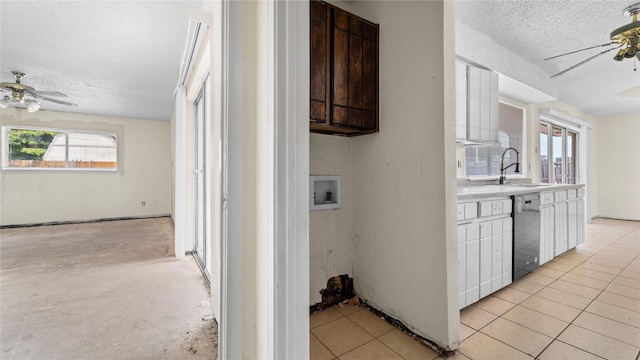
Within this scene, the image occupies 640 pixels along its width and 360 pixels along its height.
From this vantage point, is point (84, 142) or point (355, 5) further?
point (84, 142)

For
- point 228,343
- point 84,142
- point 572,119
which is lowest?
point 228,343

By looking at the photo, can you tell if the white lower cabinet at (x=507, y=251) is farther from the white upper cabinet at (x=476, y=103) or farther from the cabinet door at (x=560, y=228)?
the cabinet door at (x=560, y=228)

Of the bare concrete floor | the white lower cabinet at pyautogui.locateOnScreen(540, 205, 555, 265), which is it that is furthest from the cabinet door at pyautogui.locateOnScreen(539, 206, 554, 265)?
the bare concrete floor

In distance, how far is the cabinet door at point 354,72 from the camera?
176 centimetres

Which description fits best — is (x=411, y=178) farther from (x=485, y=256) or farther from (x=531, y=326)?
(x=531, y=326)

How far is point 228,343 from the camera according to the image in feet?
3.50

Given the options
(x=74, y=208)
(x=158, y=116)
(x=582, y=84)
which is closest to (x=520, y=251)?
(x=582, y=84)

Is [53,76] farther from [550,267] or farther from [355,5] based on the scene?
[550,267]

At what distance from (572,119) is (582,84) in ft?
5.13

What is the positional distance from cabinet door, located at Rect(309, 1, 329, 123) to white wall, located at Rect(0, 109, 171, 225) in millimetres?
6231

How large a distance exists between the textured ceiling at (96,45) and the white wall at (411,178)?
1608 millimetres

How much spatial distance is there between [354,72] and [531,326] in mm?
2131

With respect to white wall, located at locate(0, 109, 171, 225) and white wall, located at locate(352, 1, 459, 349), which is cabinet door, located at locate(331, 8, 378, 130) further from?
white wall, located at locate(0, 109, 171, 225)

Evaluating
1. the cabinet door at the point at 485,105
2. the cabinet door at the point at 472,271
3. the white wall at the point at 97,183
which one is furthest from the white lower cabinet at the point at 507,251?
the white wall at the point at 97,183
